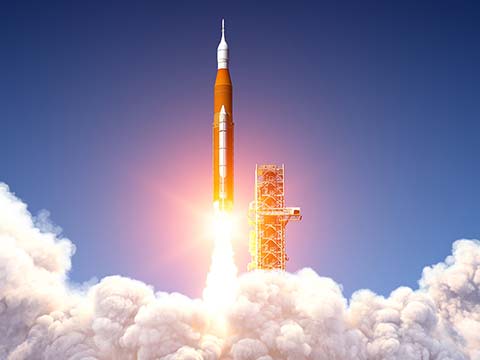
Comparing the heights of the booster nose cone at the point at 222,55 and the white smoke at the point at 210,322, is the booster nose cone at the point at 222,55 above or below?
above

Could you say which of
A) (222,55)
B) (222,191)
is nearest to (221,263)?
(222,191)

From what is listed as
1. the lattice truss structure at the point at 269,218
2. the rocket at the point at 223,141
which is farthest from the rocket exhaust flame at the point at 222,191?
the lattice truss structure at the point at 269,218

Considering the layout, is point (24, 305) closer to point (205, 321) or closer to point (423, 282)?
point (205, 321)

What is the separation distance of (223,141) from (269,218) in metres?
9.06

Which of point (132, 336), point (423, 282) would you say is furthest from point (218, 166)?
point (423, 282)

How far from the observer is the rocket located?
275ft

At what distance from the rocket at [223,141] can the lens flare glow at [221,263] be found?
1.19 m

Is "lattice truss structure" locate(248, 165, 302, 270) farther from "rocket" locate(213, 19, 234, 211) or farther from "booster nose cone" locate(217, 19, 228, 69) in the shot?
"booster nose cone" locate(217, 19, 228, 69)

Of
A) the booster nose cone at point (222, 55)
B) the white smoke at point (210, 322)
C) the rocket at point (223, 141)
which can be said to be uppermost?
the booster nose cone at point (222, 55)

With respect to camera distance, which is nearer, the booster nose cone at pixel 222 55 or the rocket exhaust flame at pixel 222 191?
the rocket exhaust flame at pixel 222 191

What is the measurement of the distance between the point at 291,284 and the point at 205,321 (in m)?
8.26

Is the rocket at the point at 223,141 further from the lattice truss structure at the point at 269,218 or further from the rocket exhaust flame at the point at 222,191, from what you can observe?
the lattice truss structure at the point at 269,218

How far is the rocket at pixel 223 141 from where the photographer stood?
83.9 m

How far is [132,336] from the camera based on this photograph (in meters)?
74.7
